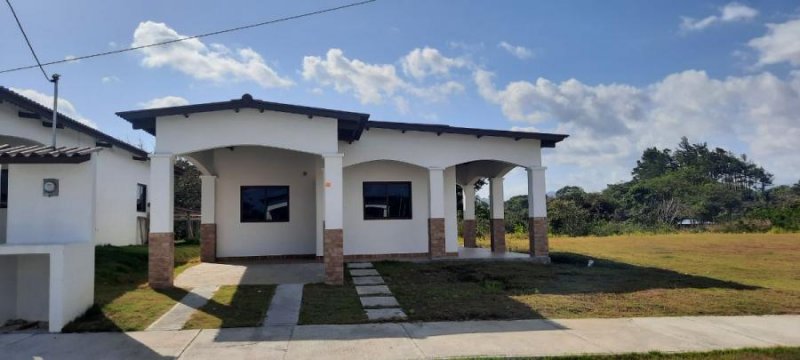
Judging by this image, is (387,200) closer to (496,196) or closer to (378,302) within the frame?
(496,196)

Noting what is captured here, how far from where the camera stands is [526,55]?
16562mm

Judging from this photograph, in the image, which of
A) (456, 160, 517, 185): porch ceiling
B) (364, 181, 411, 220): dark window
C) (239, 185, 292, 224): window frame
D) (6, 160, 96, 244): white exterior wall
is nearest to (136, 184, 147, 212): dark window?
(239, 185, 292, 224): window frame

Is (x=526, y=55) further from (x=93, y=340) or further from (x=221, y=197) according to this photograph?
(x=93, y=340)

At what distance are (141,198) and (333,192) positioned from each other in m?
12.8

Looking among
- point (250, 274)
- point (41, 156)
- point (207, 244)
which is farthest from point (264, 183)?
point (41, 156)

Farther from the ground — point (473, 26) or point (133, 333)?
point (473, 26)

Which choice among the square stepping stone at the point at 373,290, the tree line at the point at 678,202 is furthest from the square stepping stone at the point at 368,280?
the tree line at the point at 678,202

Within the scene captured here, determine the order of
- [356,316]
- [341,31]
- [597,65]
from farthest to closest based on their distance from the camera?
[597,65]
[341,31]
[356,316]

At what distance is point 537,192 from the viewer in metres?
15.3

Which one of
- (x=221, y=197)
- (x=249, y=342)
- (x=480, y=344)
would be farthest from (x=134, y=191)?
(x=480, y=344)

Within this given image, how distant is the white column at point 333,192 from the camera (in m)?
11.1

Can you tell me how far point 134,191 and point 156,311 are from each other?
12522 mm

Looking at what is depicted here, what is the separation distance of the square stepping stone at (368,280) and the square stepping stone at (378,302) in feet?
4.83

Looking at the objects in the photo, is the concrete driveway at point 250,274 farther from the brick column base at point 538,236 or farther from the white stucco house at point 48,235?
the brick column base at point 538,236
